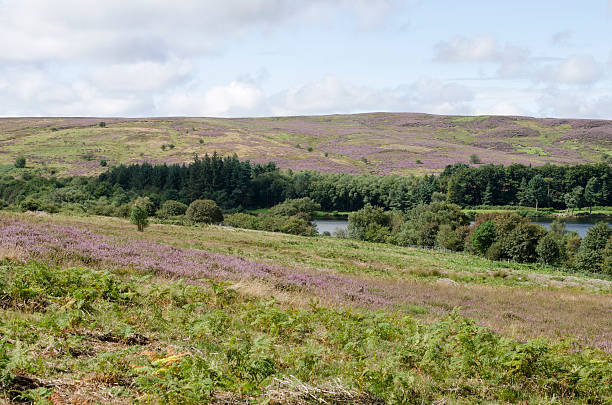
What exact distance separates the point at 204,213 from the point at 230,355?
8244 cm

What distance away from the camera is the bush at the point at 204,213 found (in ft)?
283

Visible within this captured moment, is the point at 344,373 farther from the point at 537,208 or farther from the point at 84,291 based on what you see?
the point at 537,208

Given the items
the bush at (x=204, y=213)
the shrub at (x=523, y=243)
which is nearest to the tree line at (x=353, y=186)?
the bush at (x=204, y=213)

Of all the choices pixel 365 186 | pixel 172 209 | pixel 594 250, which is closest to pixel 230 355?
pixel 594 250

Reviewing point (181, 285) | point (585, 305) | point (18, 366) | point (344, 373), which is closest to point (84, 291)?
point (181, 285)

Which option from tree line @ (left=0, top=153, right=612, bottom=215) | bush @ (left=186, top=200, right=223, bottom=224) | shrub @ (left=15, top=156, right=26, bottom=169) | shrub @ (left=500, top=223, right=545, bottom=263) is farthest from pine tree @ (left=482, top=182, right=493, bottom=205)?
shrub @ (left=15, top=156, right=26, bottom=169)

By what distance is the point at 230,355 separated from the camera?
6816 mm

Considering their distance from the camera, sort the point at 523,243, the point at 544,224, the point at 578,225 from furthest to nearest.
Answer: the point at 578,225
the point at 544,224
the point at 523,243

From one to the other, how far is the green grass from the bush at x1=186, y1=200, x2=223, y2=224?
250 feet

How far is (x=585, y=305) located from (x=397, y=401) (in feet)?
74.8

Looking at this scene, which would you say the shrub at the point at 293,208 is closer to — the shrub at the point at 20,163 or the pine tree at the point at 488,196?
the pine tree at the point at 488,196

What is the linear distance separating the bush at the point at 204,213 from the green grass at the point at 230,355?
7609 cm

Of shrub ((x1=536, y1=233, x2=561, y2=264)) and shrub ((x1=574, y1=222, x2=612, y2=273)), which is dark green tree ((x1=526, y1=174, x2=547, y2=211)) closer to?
shrub ((x1=574, y1=222, x2=612, y2=273))

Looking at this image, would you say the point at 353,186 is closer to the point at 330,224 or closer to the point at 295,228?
the point at 330,224
